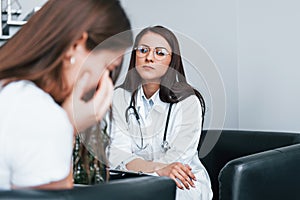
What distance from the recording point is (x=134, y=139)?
207 cm

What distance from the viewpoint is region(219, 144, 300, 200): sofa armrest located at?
1.73 m

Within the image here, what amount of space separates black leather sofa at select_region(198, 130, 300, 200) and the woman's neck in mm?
445

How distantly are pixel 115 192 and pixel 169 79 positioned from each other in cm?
120

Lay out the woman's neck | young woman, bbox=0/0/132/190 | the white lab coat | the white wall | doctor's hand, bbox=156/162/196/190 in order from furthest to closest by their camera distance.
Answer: the white wall, the woman's neck, the white lab coat, doctor's hand, bbox=156/162/196/190, young woman, bbox=0/0/132/190

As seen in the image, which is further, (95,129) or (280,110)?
(280,110)

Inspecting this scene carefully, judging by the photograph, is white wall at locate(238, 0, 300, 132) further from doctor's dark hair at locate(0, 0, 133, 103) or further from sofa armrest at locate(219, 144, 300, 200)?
doctor's dark hair at locate(0, 0, 133, 103)

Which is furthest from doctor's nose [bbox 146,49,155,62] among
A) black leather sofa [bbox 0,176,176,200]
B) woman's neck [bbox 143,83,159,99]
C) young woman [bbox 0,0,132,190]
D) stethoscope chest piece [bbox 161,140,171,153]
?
young woman [bbox 0,0,132,190]

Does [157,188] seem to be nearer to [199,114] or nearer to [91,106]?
Answer: [91,106]

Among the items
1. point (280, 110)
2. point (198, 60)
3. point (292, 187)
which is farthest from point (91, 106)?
point (280, 110)

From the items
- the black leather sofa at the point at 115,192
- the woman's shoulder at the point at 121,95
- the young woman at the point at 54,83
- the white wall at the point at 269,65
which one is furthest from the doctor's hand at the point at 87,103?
the white wall at the point at 269,65

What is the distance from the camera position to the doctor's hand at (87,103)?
94cm

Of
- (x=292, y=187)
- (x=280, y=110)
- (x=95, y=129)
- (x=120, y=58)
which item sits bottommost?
(x=292, y=187)

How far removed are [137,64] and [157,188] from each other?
3.42ft

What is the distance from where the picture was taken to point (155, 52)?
201 centimetres
